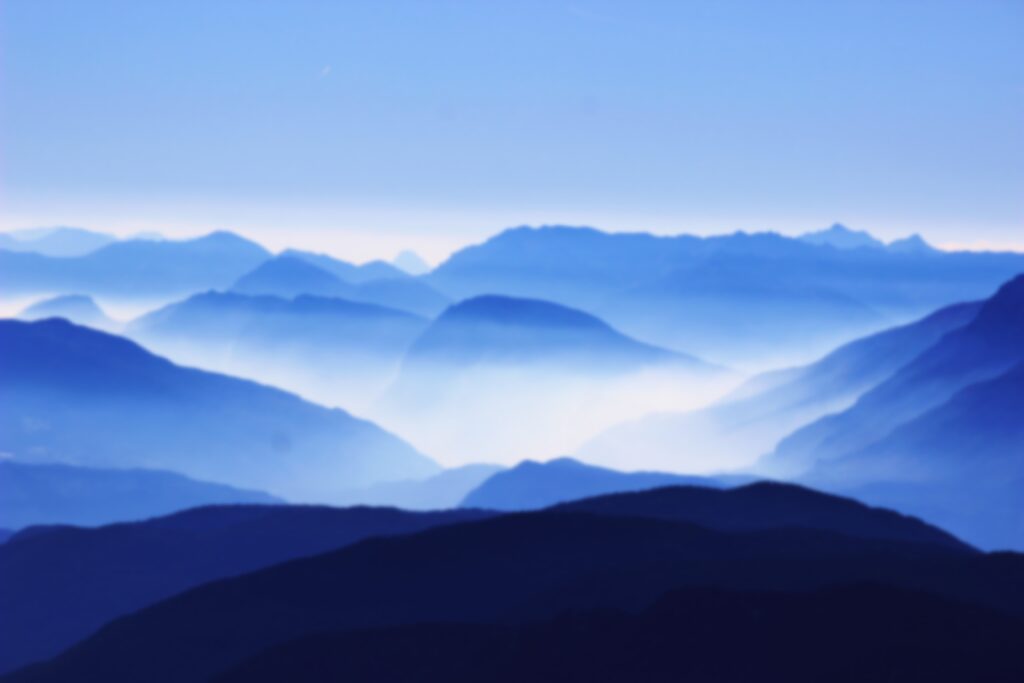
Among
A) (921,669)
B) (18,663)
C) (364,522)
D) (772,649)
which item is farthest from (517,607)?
(364,522)

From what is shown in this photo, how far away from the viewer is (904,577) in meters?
65.4

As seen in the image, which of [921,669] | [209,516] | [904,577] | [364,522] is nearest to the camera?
[921,669]

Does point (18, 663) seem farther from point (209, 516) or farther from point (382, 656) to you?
point (382, 656)

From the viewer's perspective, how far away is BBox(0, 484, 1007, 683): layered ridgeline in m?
64.6

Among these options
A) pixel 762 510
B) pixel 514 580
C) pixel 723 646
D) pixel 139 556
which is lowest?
pixel 723 646

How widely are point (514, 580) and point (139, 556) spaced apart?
6064 cm

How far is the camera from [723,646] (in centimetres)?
5250

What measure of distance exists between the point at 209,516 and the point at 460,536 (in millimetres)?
61296

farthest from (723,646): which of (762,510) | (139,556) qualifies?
(139,556)

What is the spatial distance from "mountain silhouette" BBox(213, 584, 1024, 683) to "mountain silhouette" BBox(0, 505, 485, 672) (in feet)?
169

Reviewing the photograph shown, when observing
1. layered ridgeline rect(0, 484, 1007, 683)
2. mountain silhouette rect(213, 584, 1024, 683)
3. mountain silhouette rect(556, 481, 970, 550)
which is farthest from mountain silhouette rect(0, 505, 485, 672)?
mountain silhouette rect(213, 584, 1024, 683)

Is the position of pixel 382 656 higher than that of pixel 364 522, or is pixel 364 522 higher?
pixel 364 522

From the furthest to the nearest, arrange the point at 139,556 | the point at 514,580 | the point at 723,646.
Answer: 1. the point at 139,556
2. the point at 514,580
3. the point at 723,646

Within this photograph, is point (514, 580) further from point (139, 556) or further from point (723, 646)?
point (139, 556)
